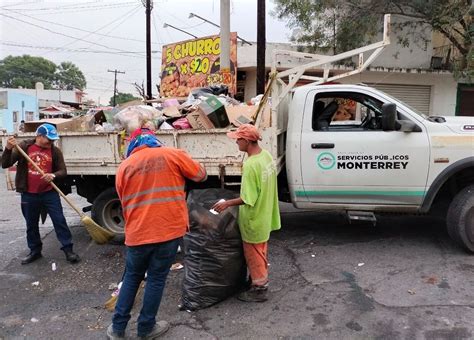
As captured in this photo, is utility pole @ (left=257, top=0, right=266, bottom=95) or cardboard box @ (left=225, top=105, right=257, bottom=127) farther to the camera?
utility pole @ (left=257, top=0, right=266, bottom=95)

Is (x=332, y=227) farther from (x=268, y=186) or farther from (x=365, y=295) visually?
(x=268, y=186)

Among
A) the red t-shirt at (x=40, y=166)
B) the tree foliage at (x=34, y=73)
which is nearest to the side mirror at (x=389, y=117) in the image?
the red t-shirt at (x=40, y=166)

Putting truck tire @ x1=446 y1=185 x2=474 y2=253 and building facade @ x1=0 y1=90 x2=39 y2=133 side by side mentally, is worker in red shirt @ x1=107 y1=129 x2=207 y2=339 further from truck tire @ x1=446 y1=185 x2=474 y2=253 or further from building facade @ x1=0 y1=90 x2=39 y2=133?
building facade @ x1=0 y1=90 x2=39 y2=133

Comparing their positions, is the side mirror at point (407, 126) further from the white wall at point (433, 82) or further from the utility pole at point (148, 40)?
the utility pole at point (148, 40)

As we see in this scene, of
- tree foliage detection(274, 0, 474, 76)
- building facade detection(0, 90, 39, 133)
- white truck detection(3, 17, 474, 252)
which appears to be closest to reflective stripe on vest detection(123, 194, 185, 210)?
white truck detection(3, 17, 474, 252)

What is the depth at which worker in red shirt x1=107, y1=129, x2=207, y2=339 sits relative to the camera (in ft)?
10.1

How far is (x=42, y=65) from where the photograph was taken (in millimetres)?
82125

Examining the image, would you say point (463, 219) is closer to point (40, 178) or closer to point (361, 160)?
point (361, 160)

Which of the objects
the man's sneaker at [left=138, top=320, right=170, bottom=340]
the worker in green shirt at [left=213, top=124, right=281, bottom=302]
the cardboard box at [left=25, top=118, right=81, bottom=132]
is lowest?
the man's sneaker at [left=138, top=320, right=170, bottom=340]

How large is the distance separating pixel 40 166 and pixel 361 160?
11.7 ft

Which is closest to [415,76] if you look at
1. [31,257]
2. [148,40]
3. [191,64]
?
[191,64]

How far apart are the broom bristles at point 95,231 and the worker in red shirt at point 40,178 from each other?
0.98 feet

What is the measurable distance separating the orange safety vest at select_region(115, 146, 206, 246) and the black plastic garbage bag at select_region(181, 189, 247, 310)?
0.63 metres

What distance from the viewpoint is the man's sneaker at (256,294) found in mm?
3873
